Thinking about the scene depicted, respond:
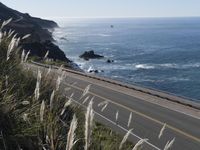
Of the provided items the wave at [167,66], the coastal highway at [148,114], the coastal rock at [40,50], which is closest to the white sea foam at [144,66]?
the wave at [167,66]

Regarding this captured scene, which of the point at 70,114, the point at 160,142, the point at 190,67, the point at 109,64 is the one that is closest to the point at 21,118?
the point at 70,114

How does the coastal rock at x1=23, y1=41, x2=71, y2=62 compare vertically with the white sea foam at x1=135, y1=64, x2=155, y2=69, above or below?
above

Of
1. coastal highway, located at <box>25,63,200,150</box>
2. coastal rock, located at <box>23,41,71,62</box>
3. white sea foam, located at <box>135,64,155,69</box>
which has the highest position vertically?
coastal rock, located at <box>23,41,71,62</box>

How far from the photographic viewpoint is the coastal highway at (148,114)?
61.2 feet

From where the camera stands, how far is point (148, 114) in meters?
24.1

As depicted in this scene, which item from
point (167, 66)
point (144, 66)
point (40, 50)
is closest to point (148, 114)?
point (40, 50)

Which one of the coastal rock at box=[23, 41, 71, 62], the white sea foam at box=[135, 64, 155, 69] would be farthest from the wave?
the coastal rock at box=[23, 41, 71, 62]

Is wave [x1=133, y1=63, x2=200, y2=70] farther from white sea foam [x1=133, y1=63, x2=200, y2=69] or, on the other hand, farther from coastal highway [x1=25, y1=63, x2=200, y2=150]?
coastal highway [x1=25, y1=63, x2=200, y2=150]

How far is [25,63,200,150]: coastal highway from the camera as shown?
61.2 feet

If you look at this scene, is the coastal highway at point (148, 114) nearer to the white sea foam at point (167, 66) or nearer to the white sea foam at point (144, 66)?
the white sea foam at point (144, 66)

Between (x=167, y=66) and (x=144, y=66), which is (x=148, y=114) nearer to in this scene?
(x=144, y=66)

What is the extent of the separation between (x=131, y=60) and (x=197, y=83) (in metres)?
34.9

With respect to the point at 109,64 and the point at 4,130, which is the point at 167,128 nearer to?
the point at 4,130

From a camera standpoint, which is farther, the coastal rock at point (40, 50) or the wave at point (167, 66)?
the wave at point (167, 66)
